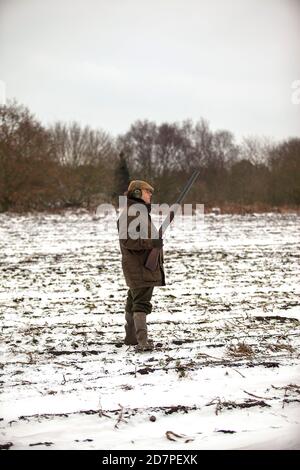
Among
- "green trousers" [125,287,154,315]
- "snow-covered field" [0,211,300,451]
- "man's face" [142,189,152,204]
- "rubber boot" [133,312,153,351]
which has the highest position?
"man's face" [142,189,152,204]

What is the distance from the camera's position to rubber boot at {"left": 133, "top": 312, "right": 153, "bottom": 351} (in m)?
4.61

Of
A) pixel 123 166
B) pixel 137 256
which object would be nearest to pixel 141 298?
pixel 137 256

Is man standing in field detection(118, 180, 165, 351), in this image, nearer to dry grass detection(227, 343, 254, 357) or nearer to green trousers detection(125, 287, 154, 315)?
green trousers detection(125, 287, 154, 315)

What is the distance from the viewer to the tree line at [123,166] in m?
24.5

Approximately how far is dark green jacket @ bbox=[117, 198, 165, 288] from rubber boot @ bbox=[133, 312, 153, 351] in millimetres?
335

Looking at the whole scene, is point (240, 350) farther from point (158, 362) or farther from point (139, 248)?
point (139, 248)

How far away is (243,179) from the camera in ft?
108

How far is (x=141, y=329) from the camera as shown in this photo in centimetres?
461

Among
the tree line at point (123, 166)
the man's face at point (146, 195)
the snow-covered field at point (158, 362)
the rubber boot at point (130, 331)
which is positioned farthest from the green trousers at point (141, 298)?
the tree line at point (123, 166)

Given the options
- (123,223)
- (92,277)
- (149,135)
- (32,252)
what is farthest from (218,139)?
(123,223)

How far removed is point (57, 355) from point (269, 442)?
2.45m

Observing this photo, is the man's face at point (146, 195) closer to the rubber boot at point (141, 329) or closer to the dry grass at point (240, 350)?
the rubber boot at point (141, 329)

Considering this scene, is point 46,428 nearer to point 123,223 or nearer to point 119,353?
point 119,353

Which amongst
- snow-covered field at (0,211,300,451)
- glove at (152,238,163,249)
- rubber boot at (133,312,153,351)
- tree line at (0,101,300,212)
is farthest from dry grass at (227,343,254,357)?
tree line at (0,101,300,212)
